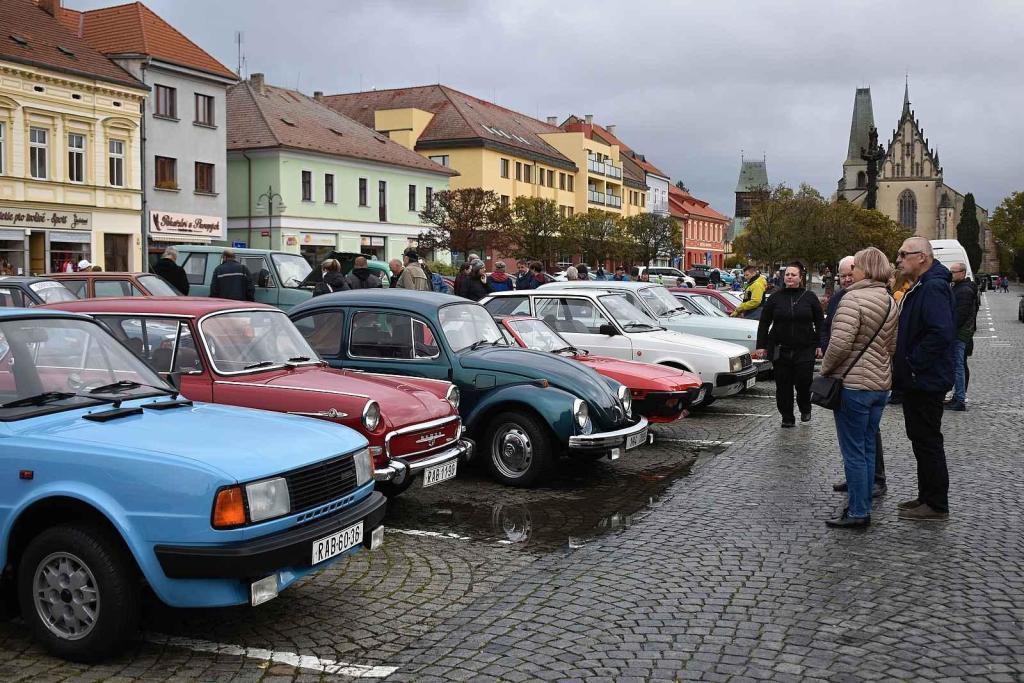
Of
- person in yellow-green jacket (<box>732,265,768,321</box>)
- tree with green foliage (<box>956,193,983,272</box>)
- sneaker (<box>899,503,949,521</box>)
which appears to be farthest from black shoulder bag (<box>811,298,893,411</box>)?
tree with green foliage (<box>956,193,983,272</box>)

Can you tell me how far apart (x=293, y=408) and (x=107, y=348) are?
171 centimetres

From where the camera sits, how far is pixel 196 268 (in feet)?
72.1

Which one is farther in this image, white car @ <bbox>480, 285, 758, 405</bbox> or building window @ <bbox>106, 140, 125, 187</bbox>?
building window @ <bbox>106, 140, 125, 187</bbox>

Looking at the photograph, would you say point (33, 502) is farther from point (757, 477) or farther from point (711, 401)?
point (711, 401)

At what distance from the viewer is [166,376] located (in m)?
6.89

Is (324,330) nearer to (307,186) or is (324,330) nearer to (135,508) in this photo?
(135,508)

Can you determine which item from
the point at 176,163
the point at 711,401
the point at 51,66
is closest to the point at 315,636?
the point at 711,401

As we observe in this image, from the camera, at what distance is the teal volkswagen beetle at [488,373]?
9.05 meters

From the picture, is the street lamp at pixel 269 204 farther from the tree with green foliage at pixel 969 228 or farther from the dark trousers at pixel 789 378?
the tree with green foliage at pixel 969 228

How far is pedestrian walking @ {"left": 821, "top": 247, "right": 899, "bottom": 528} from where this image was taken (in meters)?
7.50

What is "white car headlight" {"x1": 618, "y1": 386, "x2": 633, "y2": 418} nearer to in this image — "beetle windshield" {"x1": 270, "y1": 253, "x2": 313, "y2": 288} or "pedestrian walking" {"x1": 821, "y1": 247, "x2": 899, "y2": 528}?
"pedestrian walking" {"x1": 821, "y1": 247, "x2": 899, "y2": 528}

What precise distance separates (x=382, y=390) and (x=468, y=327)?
2166 millimetres

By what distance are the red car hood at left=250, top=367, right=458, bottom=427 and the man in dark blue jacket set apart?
3.55 meters

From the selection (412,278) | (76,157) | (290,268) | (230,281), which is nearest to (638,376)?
(412,278)
